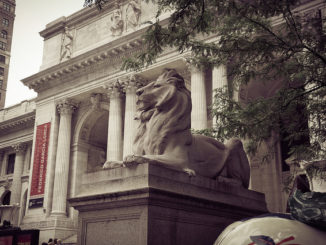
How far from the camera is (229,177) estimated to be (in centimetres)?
707

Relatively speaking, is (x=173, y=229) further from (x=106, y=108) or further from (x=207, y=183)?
(x=106, y=108)

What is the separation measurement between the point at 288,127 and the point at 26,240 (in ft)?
30.0

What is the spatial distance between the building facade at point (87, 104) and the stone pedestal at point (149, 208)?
1693 cm

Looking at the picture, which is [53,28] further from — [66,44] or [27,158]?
[27,158]

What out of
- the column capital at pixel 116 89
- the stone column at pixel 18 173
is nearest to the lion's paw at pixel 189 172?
the column capital at pixel 116 89

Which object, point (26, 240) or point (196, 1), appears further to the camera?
point (26, 240)

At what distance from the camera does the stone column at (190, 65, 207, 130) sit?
898 inches

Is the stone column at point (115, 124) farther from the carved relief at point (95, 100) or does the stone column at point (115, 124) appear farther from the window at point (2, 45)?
the window at point (2, 45)

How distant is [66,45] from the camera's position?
32.3 metres

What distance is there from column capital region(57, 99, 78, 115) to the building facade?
8cm

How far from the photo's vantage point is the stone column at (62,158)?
28.8m

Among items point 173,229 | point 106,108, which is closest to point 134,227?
point 173,229

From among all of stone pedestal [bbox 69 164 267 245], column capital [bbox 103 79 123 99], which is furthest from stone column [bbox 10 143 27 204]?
stone pedestal [bbox 69 164 267 245]

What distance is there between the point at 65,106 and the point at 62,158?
3970mm
